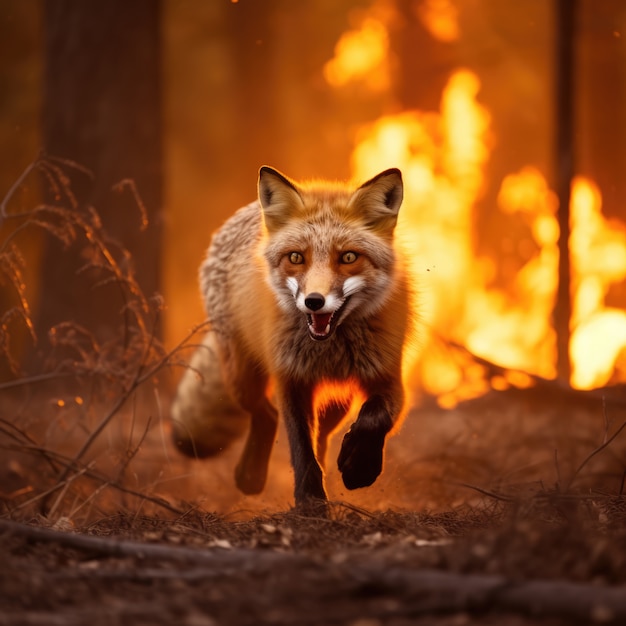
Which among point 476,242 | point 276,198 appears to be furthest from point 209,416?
point 476,242

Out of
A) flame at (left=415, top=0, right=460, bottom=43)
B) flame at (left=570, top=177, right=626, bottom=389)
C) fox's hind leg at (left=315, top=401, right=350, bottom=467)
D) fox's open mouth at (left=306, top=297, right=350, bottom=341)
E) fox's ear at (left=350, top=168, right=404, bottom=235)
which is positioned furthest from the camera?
flame at (left=415, top=0, right=460, bottom=43)

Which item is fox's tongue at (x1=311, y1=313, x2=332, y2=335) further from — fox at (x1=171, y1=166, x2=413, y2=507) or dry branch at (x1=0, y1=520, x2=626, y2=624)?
dry branch at (x1=0, y1=520, x2=626, y2=624)

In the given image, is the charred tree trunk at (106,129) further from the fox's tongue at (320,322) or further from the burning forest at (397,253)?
the fox's tongue at (320,322)

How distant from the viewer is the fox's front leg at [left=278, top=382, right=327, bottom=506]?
451cm

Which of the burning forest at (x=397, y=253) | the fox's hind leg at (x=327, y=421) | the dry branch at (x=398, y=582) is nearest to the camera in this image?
the dry branch at (x=398, y=582)

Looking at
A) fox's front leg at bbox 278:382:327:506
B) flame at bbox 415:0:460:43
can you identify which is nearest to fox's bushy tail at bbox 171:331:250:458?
fox's front leg at bbox 278:382:327:506

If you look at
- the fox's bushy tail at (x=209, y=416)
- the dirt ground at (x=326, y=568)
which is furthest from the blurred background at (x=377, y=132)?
the dirt ground at (x=326, y=568)

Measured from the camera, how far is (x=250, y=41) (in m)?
17.1

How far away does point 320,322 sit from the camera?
4.27 meters

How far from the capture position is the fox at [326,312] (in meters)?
4.37

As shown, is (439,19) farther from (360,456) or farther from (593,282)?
(360,456)

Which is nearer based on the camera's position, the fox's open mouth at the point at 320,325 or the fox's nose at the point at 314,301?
the fox's nose at the point at 314,301

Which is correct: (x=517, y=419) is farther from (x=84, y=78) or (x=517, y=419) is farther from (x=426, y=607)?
(x=84, y=78)

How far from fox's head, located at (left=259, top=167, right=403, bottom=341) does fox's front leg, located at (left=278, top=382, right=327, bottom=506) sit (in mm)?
485
